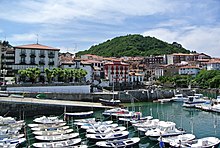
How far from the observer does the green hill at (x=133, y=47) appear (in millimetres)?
168375

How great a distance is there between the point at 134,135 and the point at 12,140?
43.0 feet

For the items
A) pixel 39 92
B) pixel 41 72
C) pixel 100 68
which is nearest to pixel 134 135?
pixel 39 92

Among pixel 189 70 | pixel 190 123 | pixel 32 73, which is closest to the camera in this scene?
pixel 190 123

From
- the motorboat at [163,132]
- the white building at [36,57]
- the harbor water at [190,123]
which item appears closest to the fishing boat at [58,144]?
the harbor water at [190,123]

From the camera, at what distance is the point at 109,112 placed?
42625 mm

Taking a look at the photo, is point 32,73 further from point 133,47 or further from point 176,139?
point 133,47

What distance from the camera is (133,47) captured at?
176 metres

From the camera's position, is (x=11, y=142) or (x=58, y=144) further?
(x=11, y=142)

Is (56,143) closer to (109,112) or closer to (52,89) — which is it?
(109,112)

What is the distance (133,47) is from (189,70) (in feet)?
230

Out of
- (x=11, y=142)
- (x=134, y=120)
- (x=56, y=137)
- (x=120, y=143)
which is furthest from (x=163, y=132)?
(x=11, y=142)

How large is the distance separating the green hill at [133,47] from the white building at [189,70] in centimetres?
5406

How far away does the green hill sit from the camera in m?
168

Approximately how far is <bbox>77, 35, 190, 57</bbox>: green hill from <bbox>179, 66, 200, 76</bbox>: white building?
54057mm
